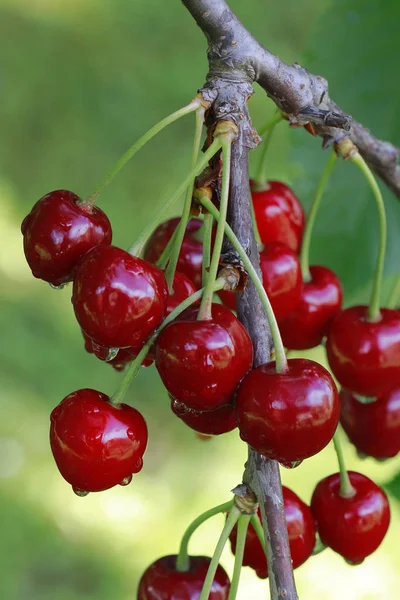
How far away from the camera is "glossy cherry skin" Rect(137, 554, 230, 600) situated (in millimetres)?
1040

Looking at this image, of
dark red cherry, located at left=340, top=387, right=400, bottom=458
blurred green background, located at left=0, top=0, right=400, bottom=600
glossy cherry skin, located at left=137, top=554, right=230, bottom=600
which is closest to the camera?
glossy cherry skin, located at left=137, top=554, right=230, bottom=600

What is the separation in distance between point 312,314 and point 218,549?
404mm

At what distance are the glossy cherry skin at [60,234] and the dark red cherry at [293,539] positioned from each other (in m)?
0.43

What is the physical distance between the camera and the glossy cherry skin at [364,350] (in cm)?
113

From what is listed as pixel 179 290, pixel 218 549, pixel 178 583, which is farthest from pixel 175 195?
pixel 178 583

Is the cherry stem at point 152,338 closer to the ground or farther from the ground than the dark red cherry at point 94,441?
farther from the ground

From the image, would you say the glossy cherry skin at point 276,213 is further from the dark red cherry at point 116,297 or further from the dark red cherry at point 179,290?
the dark red cherry at point 116,297

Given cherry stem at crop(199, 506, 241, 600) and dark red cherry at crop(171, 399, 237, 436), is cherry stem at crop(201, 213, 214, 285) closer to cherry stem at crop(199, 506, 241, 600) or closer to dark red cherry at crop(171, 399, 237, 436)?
dark red cherry at crop(171, 399, 237, 436)

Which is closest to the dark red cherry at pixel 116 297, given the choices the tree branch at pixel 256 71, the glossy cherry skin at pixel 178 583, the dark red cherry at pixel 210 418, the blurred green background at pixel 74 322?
the dark red cherry at pixel 210 418

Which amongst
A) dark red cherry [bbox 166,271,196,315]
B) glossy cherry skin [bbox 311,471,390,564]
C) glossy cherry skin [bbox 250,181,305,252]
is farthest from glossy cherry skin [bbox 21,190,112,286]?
glossy cherry skin [bbox 311,471,390,564]

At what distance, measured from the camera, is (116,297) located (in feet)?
2.72

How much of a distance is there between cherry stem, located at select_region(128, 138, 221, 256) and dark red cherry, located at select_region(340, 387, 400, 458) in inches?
20.9

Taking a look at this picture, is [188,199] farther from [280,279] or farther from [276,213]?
[276,213]

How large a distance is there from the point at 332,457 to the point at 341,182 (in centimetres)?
143
